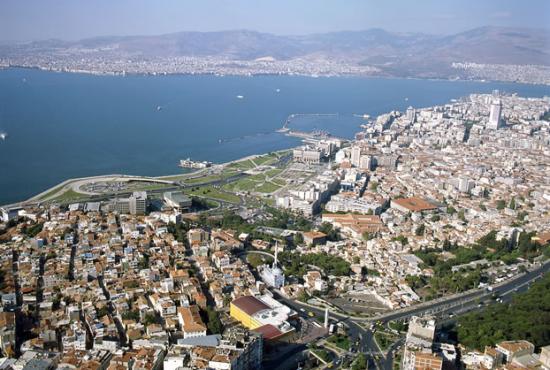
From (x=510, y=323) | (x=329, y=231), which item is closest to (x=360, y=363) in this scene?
(x=510, y=323)

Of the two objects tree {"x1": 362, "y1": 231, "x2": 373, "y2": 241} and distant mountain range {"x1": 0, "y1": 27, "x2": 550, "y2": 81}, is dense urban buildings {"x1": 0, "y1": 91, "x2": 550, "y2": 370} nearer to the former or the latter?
tree {"x1": 362, "y1": 231, "x2": 373, "y2": 241}

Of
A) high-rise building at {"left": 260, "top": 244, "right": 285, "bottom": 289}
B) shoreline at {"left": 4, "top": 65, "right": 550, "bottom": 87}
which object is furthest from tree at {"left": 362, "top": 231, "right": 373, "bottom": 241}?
shoreline at {"left": 4, "top": 65, "right": 550, "bottom": 87}

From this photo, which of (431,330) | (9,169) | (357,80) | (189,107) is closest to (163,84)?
A: (189,107)

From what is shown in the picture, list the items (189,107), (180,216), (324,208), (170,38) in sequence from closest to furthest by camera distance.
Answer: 1. (180,216)
2. (324,208)
3. (189,107)
4. (170,38)

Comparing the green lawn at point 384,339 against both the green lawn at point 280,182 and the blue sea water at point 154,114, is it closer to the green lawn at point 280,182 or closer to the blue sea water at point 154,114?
the green lawn at point 280,182

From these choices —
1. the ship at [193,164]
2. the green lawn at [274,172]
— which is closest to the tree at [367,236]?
the green lawn at [274,172]

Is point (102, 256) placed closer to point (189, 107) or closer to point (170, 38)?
point (189, 107)
